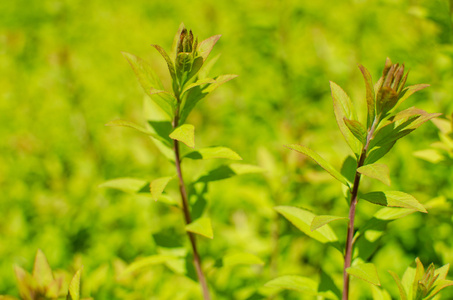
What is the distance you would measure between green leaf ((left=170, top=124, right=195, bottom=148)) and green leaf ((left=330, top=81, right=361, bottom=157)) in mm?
352

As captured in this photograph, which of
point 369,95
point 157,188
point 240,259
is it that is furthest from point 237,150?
point 369,95

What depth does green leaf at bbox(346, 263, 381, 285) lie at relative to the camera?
0.83 meters

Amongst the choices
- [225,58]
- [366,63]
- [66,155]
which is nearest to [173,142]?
[66,155]

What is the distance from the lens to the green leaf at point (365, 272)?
831mm

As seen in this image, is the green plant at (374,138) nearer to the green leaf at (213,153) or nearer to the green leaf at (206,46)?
the green leaf at (213,153)

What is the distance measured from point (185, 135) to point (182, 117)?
15 cm

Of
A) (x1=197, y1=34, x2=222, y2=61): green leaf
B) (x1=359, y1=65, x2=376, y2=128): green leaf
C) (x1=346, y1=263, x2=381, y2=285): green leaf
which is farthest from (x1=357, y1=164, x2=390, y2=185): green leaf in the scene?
(x1=197, y1=34, x2=222, y2=61): green leaf

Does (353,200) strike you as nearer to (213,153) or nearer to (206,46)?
(213,153)

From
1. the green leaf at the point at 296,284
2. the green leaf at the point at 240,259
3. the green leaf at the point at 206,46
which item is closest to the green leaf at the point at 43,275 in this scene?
the green leaf at the point at 240,259

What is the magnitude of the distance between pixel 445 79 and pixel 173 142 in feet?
5.73

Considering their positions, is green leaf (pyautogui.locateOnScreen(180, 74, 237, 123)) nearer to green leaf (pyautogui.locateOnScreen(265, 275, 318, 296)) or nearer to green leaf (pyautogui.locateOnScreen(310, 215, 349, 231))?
green leaf (pyautogui.locateOnScreen(310, 215, 349, 231))

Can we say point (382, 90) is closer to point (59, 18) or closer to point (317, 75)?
point (317, 75)

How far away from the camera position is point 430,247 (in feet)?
5.15

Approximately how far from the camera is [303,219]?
1.01m
